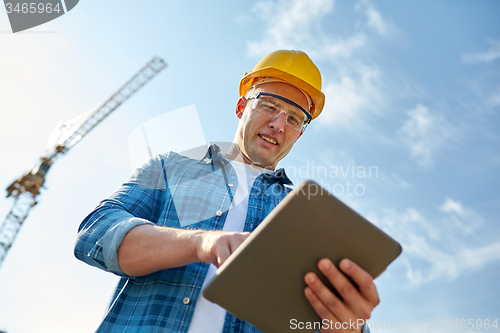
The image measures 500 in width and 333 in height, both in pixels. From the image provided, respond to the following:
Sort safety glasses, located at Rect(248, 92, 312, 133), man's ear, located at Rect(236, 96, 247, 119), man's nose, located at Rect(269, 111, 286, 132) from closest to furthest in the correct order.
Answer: man's nose, located at Rect(269, 111, 286, 132), safety glasses, located at Rect(248, 92, 312, 133), man's ear, located at Rect(236, 96, 247, 119)

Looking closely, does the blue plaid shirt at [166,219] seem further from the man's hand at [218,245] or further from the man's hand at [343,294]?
the man's hand at [343,294]

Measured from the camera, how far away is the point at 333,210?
4.98 ft

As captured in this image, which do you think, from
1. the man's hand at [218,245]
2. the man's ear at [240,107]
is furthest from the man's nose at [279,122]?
the man's hand at [218,245]

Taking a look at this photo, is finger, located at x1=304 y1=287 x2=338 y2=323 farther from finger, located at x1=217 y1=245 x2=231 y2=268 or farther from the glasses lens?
the glasses lens

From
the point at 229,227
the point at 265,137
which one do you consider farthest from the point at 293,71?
the point at 229,227

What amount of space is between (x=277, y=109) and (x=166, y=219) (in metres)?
1.91

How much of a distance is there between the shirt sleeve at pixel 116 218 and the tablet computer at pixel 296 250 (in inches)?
34.5

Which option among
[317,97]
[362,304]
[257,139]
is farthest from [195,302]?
[317,97]

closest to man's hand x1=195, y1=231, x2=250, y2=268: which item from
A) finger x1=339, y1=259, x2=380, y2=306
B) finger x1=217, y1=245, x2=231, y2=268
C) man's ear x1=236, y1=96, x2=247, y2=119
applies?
finger x1=217, y1=245, x2=231, y2=268

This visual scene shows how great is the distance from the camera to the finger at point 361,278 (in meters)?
1.54

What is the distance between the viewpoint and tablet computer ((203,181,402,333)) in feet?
4.92

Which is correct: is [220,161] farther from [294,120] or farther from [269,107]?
[294,120]

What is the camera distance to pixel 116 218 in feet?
7.64

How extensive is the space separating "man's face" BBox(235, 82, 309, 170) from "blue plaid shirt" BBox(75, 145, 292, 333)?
0.33 m
